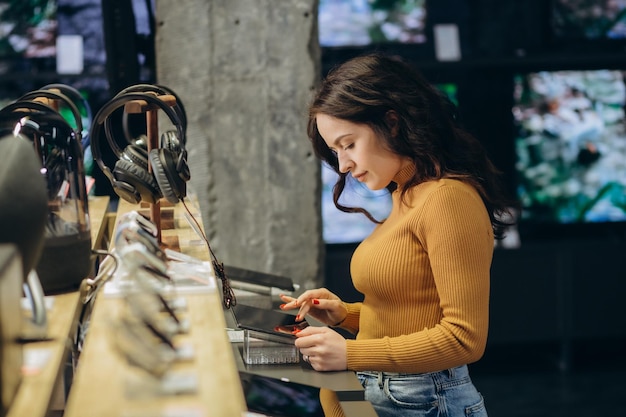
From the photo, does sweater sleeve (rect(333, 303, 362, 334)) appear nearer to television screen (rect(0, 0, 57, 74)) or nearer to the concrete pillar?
the concrete pillar

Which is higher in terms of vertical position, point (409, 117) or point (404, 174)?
point (409, 117)

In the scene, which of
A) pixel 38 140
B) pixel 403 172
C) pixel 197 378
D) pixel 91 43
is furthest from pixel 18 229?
pixel 91 43

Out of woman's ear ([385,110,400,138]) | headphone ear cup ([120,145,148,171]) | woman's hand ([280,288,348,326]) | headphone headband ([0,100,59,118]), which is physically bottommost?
woman's hand ([280,288,348,326])

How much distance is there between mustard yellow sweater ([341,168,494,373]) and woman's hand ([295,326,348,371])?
0.11ft

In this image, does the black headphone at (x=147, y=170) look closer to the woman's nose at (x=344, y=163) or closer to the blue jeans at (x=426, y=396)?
the woman's nose at (x=344, y=163)

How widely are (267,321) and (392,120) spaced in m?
0.60

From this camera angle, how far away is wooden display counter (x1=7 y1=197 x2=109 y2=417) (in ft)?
3.61

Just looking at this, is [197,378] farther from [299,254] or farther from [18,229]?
[299,254]

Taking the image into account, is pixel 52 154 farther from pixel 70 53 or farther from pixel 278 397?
pixel 70 53

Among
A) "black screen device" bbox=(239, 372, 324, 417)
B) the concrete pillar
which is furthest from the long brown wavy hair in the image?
the concrete pillar

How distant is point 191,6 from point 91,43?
114 cm

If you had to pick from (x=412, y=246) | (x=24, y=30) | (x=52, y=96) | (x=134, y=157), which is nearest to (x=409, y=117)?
(x=412, y=246)

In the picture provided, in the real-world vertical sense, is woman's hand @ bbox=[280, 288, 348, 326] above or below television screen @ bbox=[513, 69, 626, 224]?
above

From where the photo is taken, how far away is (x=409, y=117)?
2217 millimetres
